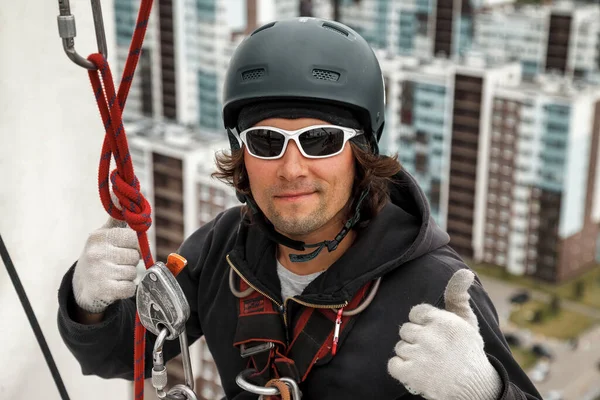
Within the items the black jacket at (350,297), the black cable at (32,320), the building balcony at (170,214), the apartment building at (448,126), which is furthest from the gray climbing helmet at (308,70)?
the apartment building at (448,126)

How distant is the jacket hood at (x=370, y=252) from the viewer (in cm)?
173

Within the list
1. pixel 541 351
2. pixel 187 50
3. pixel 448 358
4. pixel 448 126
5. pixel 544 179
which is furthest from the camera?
pixel 187 50

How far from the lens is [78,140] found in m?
2.26

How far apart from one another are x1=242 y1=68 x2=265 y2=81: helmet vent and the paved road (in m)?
20.6

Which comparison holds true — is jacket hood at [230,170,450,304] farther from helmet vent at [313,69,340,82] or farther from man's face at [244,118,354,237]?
helmet vent at [313,69,340,82]

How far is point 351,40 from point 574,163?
23.6m

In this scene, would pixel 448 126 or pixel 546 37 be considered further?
pixel 546 37

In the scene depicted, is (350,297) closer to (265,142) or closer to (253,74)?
(265,142)

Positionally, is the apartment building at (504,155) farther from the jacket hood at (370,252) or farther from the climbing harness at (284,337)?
the climbing harness at (284,337)

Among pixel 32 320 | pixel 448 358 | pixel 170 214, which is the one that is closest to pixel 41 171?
pixel 32 320

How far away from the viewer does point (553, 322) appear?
23766 millimetres

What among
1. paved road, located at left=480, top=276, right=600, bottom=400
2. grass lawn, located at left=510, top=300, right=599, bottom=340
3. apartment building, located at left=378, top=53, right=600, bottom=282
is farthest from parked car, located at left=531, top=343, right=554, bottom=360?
apartment building, located at left=378, top=53, right=600, bottom=282

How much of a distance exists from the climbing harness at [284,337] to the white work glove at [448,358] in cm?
23

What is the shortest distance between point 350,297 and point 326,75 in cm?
46
